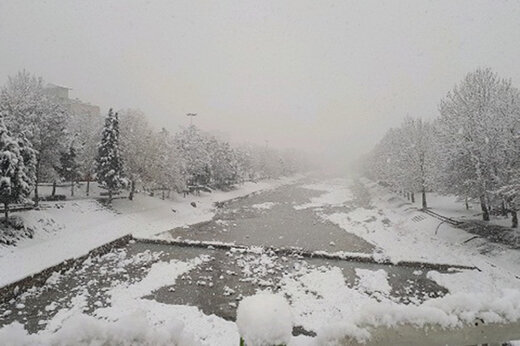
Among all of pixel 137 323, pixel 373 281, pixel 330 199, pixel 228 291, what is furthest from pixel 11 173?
pixel 330 199

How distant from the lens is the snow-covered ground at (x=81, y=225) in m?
19.0

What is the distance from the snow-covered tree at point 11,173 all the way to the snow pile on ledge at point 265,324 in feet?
84.7

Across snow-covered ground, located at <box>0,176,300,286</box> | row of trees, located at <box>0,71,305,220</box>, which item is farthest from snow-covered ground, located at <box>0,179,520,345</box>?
row of trees, located at <box>0,71,305,220</box>

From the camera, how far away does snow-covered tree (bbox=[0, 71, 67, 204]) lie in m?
28.3

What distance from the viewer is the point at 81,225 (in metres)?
28.3

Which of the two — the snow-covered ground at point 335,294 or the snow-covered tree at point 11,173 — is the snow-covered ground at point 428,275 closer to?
the snow-covered ground at point 335,294

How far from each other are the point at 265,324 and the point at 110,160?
128 feet

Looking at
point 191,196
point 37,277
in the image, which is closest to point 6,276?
point 37,277

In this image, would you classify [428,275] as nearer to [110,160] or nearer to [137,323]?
[137,323]

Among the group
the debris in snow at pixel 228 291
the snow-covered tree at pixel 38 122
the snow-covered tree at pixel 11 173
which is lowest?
the debris in snow at pixel 228 291

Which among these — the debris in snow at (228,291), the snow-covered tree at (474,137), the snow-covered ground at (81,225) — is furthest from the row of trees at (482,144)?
the snow-covered ground at (81,225)

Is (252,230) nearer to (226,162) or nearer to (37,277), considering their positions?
(37,277)

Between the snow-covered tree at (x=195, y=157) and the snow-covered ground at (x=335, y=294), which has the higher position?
the snow-covered tree at (x=195, y=157)

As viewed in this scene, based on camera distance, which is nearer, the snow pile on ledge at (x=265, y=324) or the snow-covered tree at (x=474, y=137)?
the snow pile on ledge at (x=265, y=324)
